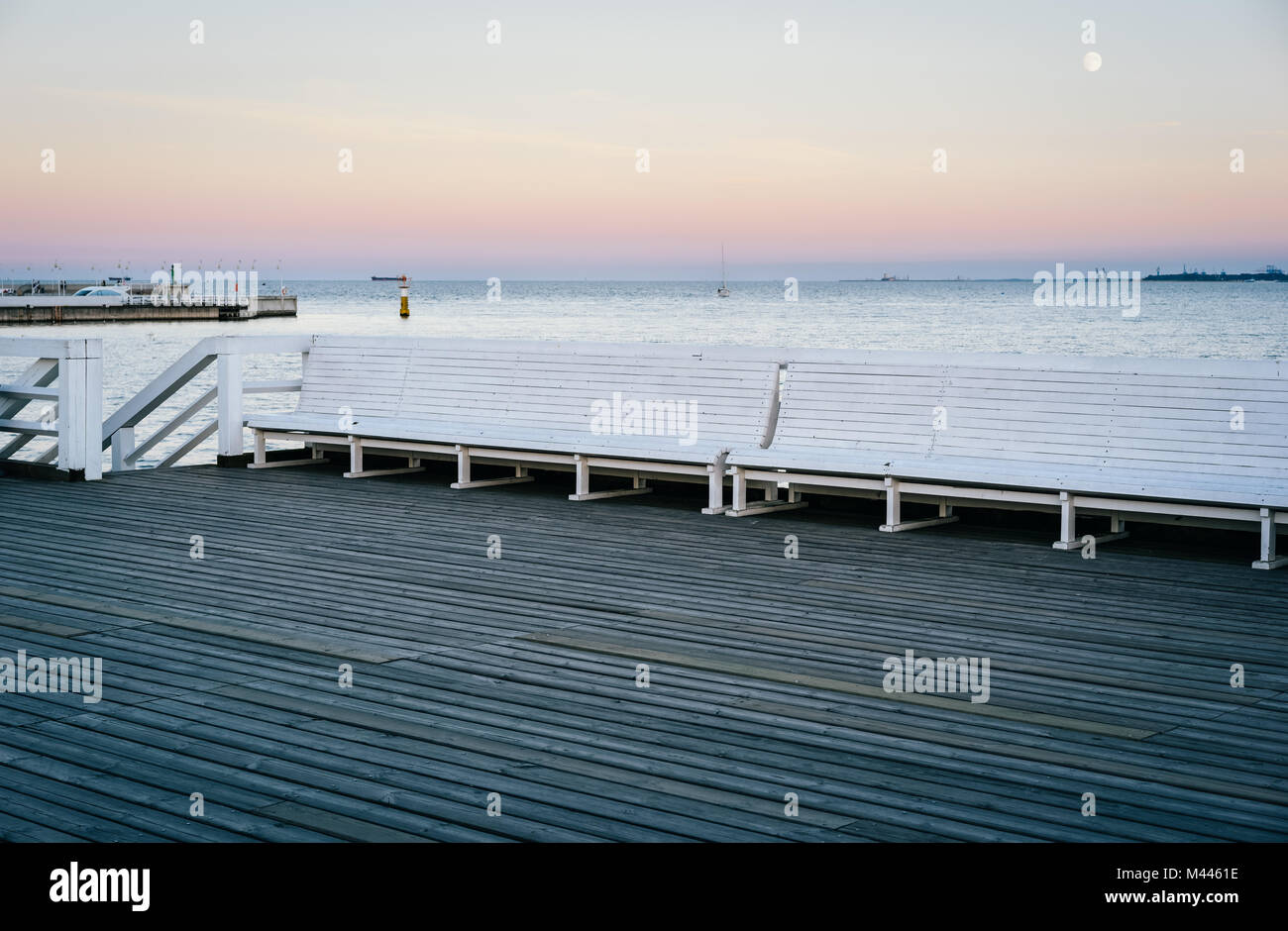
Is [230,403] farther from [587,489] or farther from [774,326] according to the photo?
[774,326]

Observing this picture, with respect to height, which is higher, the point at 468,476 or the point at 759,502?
the point at 468,476

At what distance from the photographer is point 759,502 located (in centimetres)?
823

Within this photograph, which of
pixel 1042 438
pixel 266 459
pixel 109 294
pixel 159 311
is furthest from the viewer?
pixel 109 294

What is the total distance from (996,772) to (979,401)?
422cm

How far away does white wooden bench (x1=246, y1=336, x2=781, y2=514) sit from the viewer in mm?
8227

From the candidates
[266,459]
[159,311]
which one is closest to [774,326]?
[159,311]

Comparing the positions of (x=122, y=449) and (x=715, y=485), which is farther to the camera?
(x=122, y=449)

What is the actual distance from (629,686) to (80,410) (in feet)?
20.8

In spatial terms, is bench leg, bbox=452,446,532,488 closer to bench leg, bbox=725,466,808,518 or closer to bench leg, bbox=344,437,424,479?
bench leg, bbox=344,437,424,479

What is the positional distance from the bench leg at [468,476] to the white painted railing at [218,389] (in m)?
1.61

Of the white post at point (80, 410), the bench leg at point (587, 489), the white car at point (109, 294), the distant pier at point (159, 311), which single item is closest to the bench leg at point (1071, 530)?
the bench leg at point (587, 489)

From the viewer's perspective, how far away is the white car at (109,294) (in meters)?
84.6

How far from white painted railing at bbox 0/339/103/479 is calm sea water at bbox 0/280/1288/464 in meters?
15.2

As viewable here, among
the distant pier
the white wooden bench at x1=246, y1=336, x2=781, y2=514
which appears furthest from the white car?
the white wooden bench at x1=246, y1=336, x2=781, y2=514
